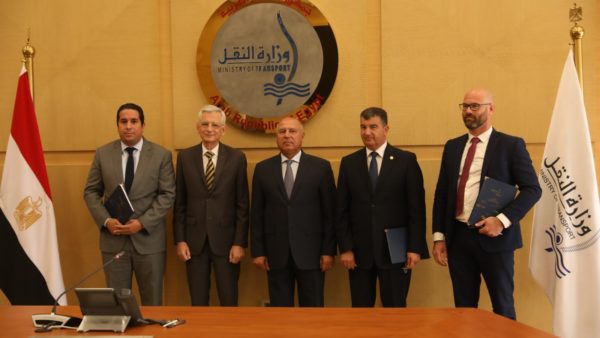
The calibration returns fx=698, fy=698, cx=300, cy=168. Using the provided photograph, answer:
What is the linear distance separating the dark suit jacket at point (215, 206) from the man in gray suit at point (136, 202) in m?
0.12

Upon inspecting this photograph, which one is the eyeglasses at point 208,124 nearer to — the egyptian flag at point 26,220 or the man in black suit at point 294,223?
the man in black suit at point 294,223

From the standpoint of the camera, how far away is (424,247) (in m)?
4.47

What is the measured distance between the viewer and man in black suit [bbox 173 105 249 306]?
475 centimetres

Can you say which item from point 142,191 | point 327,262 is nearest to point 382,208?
point 327,262

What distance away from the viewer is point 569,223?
4.32 m

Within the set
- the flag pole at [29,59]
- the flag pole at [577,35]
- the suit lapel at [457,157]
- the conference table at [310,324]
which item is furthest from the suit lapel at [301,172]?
the flag pole at [29,59]

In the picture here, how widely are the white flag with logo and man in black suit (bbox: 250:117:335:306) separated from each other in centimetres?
136

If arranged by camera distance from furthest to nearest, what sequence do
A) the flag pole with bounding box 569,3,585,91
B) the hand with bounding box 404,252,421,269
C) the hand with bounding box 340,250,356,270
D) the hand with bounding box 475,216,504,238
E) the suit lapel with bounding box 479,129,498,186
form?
the flag pole with bounding box 569,3,585,91 → the hand with bounding box 340,250,356,270 → the hand with bounding box 404,252,421,269 → the suit lapel with bounding box 479,129,498,186 → the hand with bounding box 475,216,504,238

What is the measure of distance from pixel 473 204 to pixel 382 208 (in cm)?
60

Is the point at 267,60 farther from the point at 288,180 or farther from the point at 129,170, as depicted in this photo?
the point at 129,170

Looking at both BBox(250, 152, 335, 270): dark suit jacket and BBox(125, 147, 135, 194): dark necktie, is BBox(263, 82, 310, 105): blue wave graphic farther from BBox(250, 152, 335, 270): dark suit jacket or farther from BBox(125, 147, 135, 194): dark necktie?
BBox(125, 147, 135, 194): dark necktie

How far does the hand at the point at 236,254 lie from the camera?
4695 millimetres

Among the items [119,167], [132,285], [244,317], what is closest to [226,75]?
[119,167]

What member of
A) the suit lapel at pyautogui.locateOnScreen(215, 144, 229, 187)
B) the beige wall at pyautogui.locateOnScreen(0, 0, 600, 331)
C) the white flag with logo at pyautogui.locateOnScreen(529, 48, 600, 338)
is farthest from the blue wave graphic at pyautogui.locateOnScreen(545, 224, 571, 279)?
the suit lapel at pyautogui.locateOnScreen(215, 144, 229, 187)
